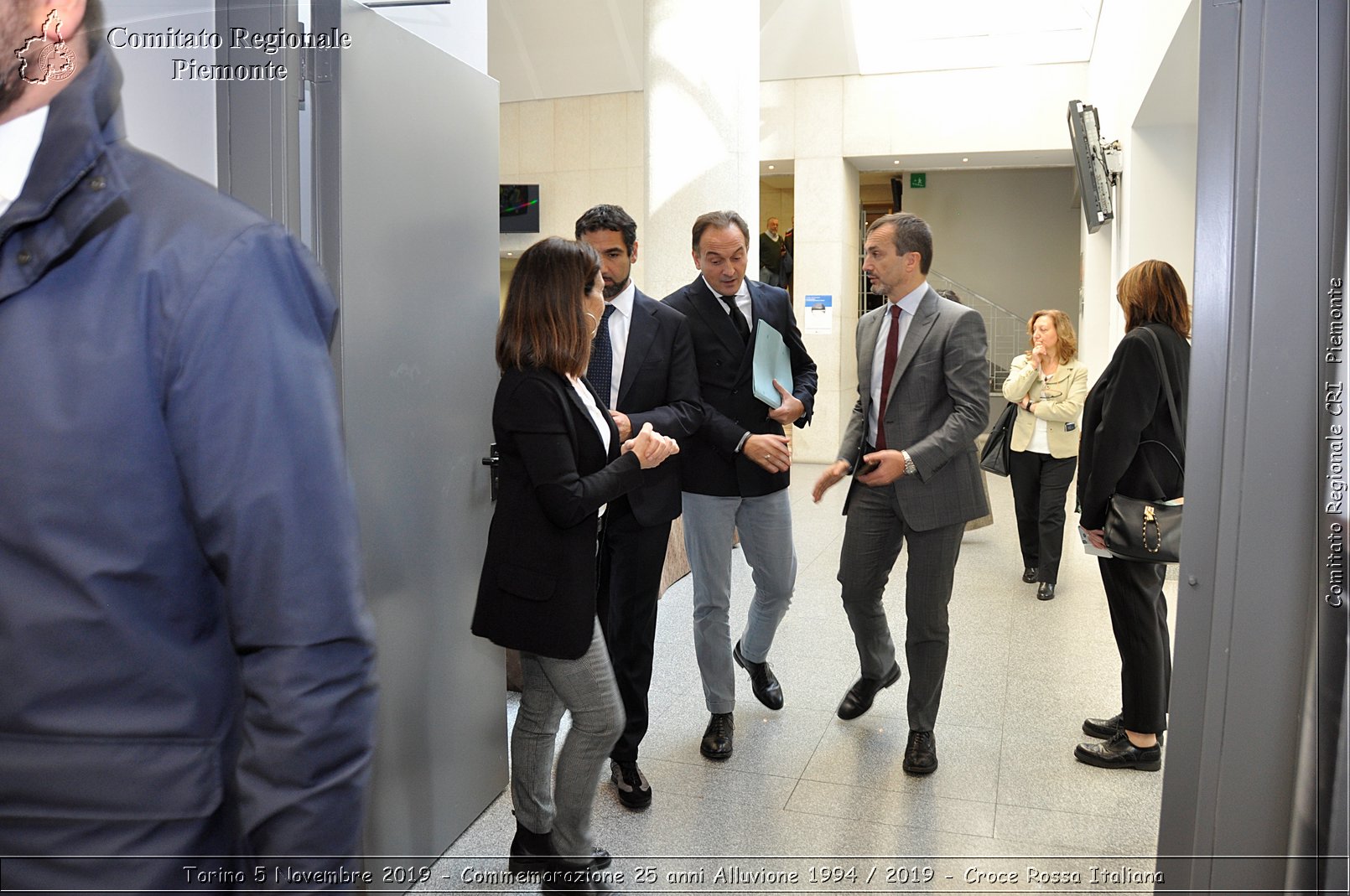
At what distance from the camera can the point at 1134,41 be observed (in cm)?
752


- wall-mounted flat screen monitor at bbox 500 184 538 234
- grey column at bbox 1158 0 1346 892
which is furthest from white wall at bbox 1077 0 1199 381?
wall-mounted flat screen monitor at bbox 500 184 538 234

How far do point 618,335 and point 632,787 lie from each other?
57.2 inches

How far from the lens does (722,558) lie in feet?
11.9

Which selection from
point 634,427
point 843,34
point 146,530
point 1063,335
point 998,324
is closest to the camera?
point 146,530

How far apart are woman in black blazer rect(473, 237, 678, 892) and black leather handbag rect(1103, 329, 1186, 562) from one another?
161 cm

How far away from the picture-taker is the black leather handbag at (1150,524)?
3195 mm

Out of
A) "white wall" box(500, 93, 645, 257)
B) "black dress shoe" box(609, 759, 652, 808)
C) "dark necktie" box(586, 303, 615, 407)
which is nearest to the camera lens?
"black dress shoe" box(609, 759, 652, 808)

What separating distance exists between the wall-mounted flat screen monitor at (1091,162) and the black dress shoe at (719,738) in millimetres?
6765

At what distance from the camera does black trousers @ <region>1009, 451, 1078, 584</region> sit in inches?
237

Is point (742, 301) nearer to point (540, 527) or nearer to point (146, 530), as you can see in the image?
point (540, 527)

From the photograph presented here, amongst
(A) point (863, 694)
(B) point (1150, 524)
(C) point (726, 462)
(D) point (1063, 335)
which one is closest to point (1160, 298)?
(B) point (1150, 524)

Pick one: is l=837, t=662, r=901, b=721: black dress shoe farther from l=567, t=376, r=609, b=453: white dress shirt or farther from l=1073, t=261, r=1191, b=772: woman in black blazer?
l=567, t=376, r=609, b=453: white dress shirt

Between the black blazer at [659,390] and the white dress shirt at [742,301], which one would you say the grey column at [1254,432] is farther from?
the white dress shirt at [742,301]

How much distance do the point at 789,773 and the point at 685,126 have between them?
5.02 m
